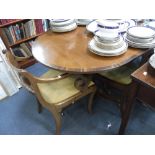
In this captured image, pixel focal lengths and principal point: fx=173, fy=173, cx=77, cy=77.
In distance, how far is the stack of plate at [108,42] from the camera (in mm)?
1137

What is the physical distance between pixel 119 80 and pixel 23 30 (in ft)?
4.72

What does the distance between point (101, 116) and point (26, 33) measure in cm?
143

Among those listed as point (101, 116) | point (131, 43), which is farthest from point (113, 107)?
point (131, 43)

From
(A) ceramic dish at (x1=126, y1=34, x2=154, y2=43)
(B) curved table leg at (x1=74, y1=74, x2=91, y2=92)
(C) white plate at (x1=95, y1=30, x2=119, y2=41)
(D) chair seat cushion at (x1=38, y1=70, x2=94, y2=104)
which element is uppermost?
(C) white plate at (x1=95, y1=30, x2=119, y2=41)

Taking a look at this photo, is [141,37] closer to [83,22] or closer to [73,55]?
[73,55]

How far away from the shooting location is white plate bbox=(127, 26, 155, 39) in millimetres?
1216

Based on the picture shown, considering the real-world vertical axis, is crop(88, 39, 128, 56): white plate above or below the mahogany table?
above

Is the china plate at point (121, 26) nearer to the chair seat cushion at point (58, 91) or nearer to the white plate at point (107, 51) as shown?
the white plate at point (107, 51)

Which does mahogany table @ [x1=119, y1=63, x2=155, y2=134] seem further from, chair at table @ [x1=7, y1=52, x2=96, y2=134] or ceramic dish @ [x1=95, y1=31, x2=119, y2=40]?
chair at table @ [x1=7, y1=52, x2=96, y2=134]

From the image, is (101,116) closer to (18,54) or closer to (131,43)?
(131,43)

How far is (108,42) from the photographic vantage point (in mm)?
1155

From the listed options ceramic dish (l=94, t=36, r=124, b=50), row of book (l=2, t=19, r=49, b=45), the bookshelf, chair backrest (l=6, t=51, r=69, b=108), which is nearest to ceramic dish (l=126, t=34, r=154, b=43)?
ceramic dish (l=94, t=36, r=124, b=50)

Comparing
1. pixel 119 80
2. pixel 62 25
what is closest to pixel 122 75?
pixel 119 80

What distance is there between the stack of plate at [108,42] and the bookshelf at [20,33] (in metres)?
1.06
